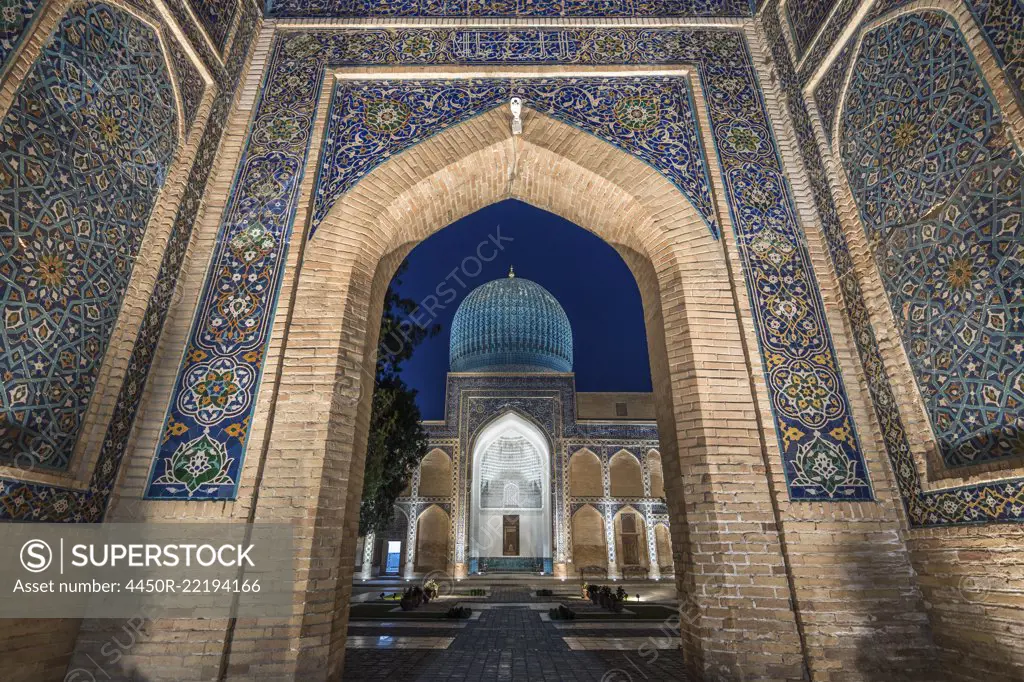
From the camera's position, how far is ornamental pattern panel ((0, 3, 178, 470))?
2449 millimetres

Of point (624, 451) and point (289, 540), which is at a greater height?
point (624, 451)

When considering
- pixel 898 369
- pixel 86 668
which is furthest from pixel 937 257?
pixel 86 668

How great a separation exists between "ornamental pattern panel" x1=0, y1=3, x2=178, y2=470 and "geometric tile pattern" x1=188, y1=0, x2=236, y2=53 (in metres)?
0.72

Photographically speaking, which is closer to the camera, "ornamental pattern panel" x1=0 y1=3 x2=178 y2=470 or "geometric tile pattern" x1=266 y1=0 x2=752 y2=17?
"ornamental pattern panel" x1=0 y1=3 x2=178 y2=470

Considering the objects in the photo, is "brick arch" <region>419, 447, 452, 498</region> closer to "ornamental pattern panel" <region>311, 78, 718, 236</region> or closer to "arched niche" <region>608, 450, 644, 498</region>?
"arched niche" <region>608, 450, 644, 498</region>

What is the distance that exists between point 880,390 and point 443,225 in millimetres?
3547

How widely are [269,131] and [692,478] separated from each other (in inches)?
158

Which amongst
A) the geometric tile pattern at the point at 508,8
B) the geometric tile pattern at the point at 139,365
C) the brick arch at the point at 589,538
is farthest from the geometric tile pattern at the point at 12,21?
the brick arch at the point at 589,538

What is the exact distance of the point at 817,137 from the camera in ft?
12.7

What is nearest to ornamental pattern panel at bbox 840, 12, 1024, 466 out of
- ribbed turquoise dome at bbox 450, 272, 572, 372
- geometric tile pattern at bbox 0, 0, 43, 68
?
geometric tile pattern at bbox 0, 0, 43, 68

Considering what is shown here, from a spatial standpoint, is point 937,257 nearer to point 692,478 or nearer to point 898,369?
point 898,369

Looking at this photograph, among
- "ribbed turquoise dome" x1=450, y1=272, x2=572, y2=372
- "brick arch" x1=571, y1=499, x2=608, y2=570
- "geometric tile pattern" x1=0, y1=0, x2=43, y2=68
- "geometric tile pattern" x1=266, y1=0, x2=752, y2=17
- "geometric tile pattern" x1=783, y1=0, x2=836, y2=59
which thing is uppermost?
"ribbed turquoise dome" x1=450, y1=272, x2=572, y2=372

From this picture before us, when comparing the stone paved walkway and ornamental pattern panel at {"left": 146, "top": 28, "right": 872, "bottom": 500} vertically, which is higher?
ornamental pattern panel at {"left": 146, "top": 28, "right": 872, "bottom": 500}

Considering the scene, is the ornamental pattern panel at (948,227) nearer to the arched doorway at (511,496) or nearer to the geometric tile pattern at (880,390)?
the geometric tile pattern at (880,390)
